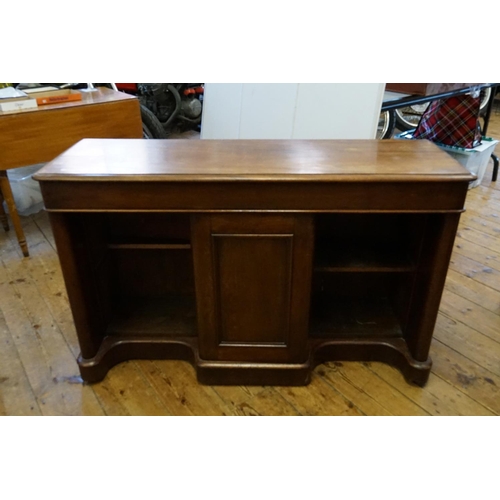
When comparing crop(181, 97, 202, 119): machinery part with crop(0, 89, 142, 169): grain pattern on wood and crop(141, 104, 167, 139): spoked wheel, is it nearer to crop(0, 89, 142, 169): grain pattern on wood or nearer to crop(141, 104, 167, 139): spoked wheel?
crop(141, 104, 167, 139): spoked wheel

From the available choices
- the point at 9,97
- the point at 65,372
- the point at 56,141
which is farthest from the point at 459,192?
the point at 9,97

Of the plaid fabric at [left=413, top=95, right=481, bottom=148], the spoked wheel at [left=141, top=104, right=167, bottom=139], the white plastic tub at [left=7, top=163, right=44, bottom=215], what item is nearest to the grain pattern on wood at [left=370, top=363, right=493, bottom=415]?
the plaid fabric at [left=413, top=95, right=481, bottom=148]

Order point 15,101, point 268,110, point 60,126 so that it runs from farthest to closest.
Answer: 1. point 268,110
2. point 60,126
3. point 15,101

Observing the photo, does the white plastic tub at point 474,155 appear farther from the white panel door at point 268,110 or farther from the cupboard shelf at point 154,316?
the cupboard shelf at point 154,316

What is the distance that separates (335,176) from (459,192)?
0.37 metres

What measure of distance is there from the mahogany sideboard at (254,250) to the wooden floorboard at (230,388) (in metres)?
0.07

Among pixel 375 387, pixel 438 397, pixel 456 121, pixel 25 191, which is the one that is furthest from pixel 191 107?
pixel 438 397

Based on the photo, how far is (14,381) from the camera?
65.6 inches

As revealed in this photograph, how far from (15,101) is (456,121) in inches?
115

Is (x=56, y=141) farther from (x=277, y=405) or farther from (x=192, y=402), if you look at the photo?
(x=277, y=405)

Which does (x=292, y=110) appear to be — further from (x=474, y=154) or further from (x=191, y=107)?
(x=191, y=107)

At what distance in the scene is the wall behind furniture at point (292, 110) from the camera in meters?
2.37

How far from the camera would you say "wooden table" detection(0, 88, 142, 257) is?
2193 millimetres

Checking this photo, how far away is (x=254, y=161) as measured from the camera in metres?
1.38
